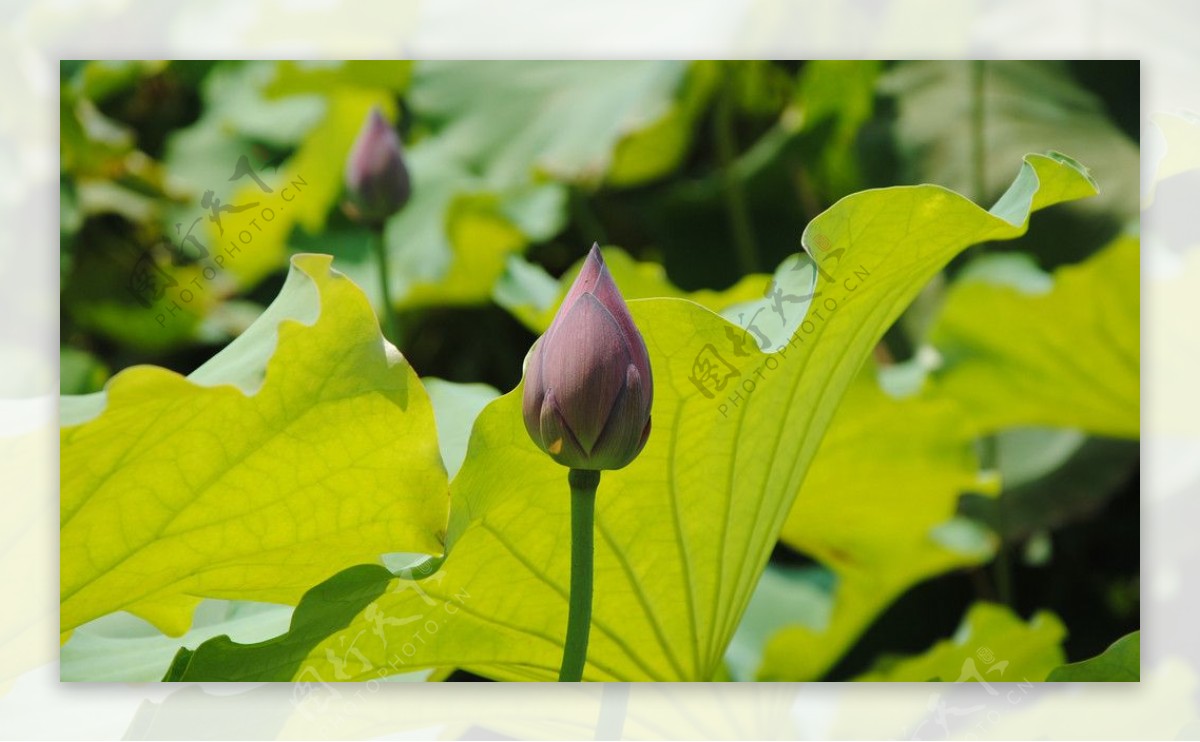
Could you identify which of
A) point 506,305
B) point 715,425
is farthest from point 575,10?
point 715,425

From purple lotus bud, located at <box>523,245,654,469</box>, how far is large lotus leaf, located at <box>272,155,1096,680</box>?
0.27 ft

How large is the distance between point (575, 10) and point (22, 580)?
72 cm

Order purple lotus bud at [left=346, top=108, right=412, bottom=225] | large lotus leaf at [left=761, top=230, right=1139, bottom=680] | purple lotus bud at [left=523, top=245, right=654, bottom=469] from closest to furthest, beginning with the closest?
purple lotus bud at [left=523, top=245, right=654, bottom=469]
purple lotus bud at [left=346, top=108, right=412, bottom=225]
large lotus leaf at [left=761, top=230, right=1139, bottom=680]

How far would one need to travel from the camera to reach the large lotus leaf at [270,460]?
704mm

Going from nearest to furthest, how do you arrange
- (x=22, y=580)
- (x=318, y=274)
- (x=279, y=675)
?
(x=318, y=274), (x=279, y=675), (x=22, y=580)

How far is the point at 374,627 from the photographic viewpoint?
2.41 ft

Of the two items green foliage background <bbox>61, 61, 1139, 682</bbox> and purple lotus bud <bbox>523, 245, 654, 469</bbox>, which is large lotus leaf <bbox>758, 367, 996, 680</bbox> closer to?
green foliage background <bbox>61, 61, 1139, 682</bbox>

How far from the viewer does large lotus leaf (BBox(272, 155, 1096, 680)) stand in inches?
27.5

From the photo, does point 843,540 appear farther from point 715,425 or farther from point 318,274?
point 318,274
